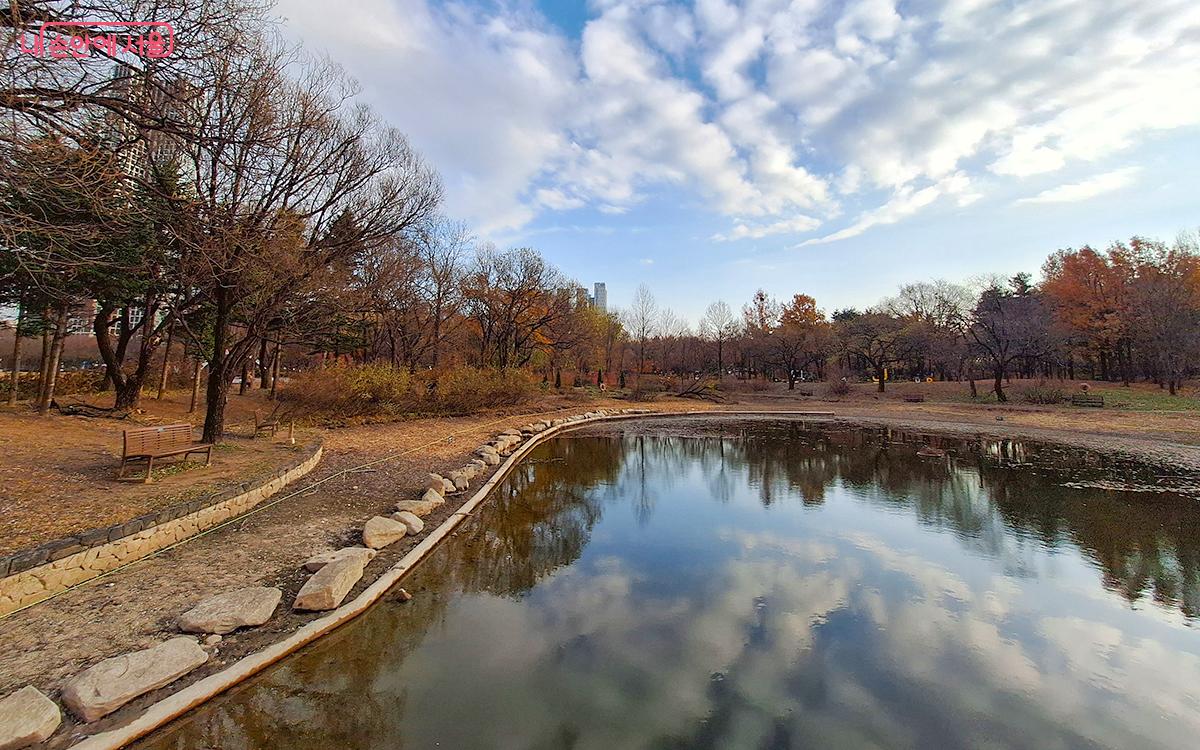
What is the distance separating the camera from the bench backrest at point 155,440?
7.20 metres

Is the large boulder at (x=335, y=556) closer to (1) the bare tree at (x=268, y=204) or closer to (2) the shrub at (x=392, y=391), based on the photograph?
(1) the bare tree at (x=268, y=204)

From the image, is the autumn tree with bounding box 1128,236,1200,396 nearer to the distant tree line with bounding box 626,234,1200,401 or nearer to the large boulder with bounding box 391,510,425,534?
the distant tree line with bounding box 626,234,1200,401

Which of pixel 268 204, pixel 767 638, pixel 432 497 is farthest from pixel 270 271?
pixel 767 638

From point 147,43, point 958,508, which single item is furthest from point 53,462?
point 958,508

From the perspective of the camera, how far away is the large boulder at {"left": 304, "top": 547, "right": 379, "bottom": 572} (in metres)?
5.51

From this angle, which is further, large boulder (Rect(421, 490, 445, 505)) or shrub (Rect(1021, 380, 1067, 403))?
shrub (Rect(1021, 380, 1067, 403))

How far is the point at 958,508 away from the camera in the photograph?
939cm

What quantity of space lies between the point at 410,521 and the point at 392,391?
1124 cm

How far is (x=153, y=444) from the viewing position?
7.42 m

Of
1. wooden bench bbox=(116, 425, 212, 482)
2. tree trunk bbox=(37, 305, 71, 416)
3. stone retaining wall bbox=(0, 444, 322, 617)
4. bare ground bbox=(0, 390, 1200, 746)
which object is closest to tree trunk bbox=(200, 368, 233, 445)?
bare ground bbox=(0, 390, 1200, 746)

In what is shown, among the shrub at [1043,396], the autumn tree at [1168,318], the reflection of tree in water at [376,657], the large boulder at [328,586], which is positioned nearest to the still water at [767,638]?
the reflection of tree in water at [376,657]

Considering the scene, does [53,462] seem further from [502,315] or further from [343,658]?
[502,315]

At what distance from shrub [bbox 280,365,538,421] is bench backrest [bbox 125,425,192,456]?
7.99 m

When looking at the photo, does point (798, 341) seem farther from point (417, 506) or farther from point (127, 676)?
point (127, 676)
